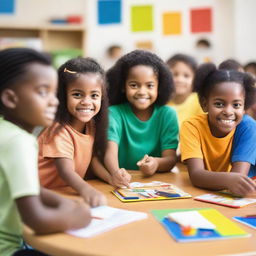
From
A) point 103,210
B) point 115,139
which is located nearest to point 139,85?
point 115,139

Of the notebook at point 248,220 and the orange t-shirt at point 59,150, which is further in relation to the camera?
the orange t-shirt at point 59,150

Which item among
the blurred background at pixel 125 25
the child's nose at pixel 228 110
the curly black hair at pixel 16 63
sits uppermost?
the blurred background at pixel 125 25

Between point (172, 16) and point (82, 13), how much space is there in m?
1.09

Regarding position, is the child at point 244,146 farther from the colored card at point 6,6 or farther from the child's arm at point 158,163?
the colored card at point 6,6

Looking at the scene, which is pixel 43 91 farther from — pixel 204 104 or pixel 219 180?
pixel 204 104

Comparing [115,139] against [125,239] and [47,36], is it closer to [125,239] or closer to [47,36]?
[125,239]

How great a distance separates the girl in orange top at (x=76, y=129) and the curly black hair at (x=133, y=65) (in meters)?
0.32

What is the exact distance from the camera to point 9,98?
94 cm

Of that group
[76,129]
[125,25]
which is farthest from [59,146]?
[125,25]

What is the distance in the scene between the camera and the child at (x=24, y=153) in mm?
877

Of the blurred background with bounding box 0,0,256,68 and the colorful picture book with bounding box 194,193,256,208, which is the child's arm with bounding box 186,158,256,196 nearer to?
the colorful picture book with bounding box 194,193,256,208

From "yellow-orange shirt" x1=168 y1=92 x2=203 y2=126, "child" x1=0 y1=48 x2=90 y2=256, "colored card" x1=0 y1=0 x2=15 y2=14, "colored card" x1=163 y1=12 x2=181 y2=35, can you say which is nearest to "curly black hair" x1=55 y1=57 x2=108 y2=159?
"child" x1=0 y1=48 x2=90 y2=256

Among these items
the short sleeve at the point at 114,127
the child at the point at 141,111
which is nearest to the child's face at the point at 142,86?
the child at the point at 141,111

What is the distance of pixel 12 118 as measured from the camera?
98 cm
